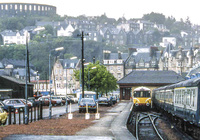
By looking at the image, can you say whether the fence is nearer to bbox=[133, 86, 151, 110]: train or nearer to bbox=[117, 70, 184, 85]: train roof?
bbox=[133, 86, 151, 110]: train

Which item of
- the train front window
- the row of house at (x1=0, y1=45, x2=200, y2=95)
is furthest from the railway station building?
the train front window

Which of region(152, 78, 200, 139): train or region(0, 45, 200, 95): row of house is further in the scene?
region(0, 45, 200, 95): row of house

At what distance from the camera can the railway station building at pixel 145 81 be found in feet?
364

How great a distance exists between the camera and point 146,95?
56719mm

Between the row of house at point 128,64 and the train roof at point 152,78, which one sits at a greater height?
the row of house at point 128,64

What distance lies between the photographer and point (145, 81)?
112375mm

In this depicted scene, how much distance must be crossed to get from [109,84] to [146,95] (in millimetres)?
51099

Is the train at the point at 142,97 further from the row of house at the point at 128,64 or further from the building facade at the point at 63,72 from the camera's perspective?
the building facade at the point at 63,72

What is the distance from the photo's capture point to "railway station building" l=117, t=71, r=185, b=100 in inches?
4363

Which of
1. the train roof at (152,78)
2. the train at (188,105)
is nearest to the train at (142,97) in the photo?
the train at (188,105)

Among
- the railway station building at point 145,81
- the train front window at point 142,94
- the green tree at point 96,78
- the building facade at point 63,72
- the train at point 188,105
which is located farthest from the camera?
the building facade at point 63,72

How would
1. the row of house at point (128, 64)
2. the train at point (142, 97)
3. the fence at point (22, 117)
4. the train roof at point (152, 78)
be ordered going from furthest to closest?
the row of house at point (128, 64)
the train roof at point (152, 78)
the train at point (142, 97)
the fence at point (22, 117)

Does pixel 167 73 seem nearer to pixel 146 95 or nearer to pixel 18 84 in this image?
pixel 18 84

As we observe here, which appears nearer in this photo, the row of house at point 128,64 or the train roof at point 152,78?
the train roof at point 152,78
